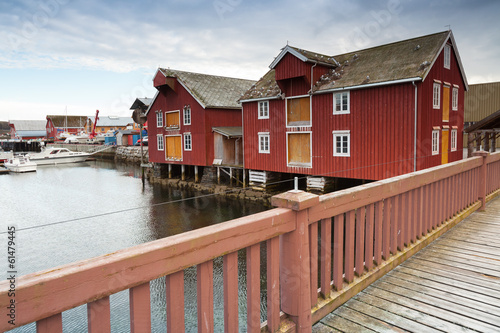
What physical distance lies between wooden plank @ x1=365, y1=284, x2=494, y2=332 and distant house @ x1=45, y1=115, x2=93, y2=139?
99886mm

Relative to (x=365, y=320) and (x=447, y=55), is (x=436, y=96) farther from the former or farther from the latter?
(x=365, y=320)

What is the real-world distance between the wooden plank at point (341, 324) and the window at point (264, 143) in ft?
60.8

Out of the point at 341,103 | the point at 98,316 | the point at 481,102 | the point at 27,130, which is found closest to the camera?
the point at 98,316

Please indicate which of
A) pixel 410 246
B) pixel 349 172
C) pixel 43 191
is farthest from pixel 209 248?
pixel 43 191

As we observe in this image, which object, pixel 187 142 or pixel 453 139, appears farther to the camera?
pixel 187 142

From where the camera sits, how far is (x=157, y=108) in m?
31.0

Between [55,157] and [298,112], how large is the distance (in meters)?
45.8

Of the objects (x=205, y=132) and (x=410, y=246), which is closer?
(x=410, y=246)

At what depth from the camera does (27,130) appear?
335 ft

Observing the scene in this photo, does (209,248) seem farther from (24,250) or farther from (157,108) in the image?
(157,108)

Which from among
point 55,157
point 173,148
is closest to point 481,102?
point 173,148

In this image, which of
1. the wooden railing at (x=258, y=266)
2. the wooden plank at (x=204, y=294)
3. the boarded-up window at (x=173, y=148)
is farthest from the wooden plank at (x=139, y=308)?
the boarded-up window at (x=173, y=148)

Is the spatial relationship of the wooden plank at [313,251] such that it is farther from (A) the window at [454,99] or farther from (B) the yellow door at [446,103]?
(A) the window at [454,99]

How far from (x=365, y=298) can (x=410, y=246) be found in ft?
4.79
